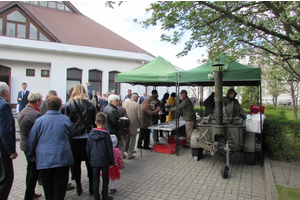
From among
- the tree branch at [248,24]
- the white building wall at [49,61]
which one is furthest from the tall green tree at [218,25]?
the white building wall at [49,61]

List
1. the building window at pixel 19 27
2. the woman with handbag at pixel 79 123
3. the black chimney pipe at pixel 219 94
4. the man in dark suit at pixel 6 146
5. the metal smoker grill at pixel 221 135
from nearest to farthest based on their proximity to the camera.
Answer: the man in dark suit at pixel 6 146, the woman with handbag at pixel 79 123, the metal smoker grill at pixel 221 135, the black chimney pipe at pixel 219 94, the building window at pixel 19 27

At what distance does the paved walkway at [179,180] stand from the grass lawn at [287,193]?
12.0 inches

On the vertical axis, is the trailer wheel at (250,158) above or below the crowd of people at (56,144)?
below

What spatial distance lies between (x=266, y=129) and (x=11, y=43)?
557 inches

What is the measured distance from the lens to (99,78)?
17.0m

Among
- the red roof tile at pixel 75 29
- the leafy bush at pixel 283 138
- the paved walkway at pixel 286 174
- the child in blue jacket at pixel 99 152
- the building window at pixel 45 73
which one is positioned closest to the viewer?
the child in blue jacket at pixel 99 152

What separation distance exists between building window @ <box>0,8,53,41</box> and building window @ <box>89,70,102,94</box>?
370cm

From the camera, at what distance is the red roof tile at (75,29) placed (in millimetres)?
16381

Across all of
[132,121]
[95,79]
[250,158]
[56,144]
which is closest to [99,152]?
[56,144]

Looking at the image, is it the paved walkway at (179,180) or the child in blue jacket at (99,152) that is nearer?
the child in blue jacket at (99,152)

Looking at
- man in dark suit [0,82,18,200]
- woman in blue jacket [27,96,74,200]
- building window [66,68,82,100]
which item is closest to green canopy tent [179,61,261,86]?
woman in blue jacket [27,96,74,200]

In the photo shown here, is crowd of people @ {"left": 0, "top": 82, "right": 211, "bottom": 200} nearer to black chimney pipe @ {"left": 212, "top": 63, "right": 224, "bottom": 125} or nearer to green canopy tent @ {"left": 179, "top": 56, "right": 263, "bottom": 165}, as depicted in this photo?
black chimney pipe @ {"left": 212, "top": 63, "right": 224, "bottom": 125}

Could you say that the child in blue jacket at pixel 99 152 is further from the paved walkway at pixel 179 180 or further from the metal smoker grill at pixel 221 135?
the metal smoker grill at pixel 221 135

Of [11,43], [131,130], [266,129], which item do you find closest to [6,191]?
[131,130]
